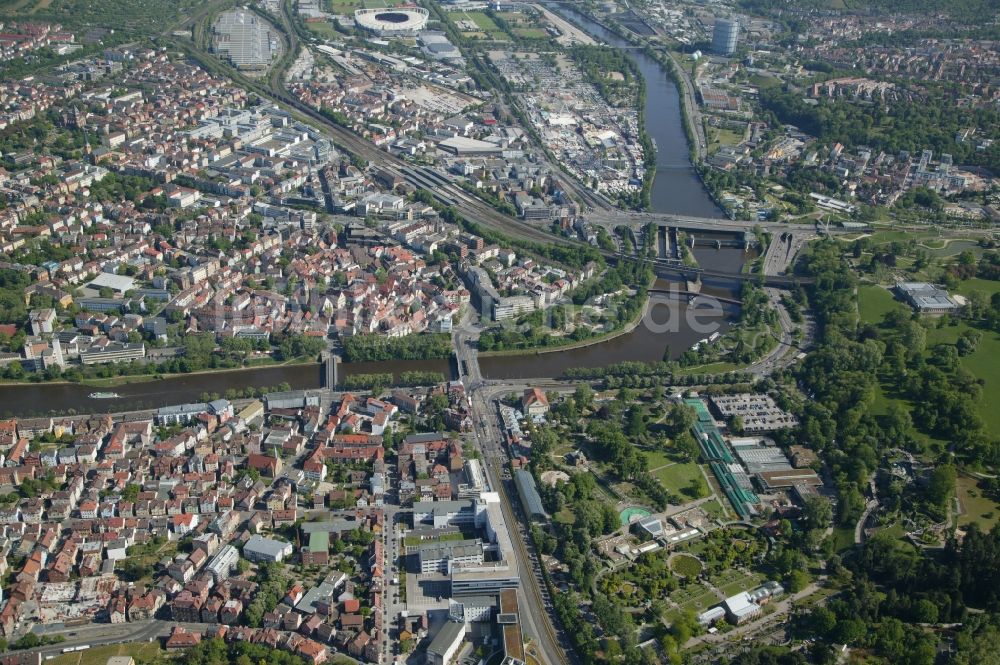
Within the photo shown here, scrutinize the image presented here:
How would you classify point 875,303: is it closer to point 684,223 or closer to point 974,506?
point 684,223

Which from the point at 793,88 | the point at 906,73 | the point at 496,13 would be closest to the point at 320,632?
the point at 793,88

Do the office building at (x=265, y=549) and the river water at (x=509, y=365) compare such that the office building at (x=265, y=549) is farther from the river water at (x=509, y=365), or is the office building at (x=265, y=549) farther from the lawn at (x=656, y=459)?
the lawn at (x=656, y=459)

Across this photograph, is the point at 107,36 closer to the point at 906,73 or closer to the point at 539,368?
the point at 539,368

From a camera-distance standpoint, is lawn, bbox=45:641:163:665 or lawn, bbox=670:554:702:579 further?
lawn, bbox=670:554:702:579

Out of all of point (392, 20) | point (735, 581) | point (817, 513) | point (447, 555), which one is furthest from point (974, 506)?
point (392, 20)

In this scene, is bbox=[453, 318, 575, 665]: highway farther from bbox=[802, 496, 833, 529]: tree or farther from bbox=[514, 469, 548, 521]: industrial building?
bbox=[802, 496, 833, 529]: tree

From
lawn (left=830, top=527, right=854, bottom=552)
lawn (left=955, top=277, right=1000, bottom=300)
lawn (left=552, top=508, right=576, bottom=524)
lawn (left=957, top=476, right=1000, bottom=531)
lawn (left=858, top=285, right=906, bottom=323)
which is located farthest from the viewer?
lawn (left=955, top=277, right=1000, bottom=300)

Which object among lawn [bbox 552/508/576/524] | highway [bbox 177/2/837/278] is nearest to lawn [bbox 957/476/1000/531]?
lawn [bbox 552/508/576/524]
